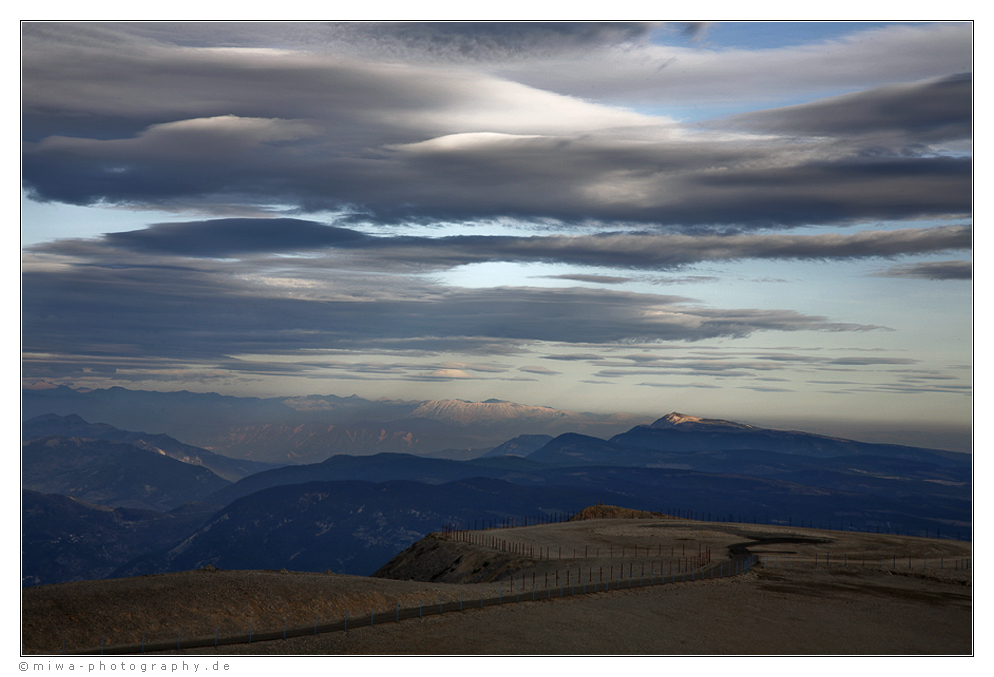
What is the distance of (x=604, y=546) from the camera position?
12038 cm

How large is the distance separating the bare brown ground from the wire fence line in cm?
111

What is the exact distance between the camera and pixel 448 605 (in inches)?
2287

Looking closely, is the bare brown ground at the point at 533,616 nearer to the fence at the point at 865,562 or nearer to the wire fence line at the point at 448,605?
the wire fence line at the point at 448,605

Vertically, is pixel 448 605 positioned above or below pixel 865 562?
above

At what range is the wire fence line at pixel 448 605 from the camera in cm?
4666

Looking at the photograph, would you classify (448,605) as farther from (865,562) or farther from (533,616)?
(865,562)

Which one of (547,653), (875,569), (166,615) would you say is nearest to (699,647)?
(547,653)

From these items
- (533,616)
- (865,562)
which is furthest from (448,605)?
(865,562)

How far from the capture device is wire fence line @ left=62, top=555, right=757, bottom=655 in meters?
46.7

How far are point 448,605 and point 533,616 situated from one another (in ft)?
22.8

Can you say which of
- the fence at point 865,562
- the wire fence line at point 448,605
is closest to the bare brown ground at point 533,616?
the wire fence line at point 448,605

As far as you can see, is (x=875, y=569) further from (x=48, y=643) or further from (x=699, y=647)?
(x=48, y=643)

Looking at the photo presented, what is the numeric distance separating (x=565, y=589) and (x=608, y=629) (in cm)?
1443

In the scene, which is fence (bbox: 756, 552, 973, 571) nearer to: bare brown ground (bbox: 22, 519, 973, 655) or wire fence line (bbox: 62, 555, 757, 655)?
wire fence line (bbox: 62, 555, 757, 655)
